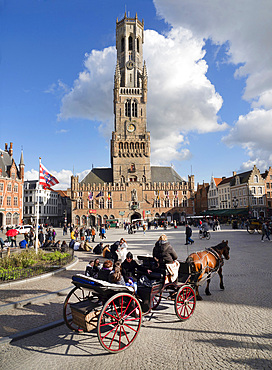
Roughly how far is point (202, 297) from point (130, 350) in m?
3.65

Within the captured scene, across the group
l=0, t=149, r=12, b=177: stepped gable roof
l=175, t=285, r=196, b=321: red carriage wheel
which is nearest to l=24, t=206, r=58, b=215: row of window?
l=0, t=149, r=12, b=177: stepped gable roof

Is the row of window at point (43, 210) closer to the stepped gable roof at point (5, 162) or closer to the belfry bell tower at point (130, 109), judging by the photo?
the stepped gable roof at point (5, 162)

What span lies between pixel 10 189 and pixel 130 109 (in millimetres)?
34997

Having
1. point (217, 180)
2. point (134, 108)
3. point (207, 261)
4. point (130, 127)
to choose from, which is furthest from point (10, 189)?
point (217, 180)

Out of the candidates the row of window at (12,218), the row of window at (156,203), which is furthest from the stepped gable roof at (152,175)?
the row of window at (12,218)

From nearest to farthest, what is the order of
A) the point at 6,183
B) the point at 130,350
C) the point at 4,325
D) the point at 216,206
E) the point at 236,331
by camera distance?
the point at 130,350
the point at 236,331
the point at 4,325
the point at 6,183
the point at 216,206

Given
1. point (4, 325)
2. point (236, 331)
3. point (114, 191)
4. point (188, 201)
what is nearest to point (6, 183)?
point (114, 191)

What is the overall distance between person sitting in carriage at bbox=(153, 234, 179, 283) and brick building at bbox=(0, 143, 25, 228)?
4752 cm

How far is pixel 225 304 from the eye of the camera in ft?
22.2

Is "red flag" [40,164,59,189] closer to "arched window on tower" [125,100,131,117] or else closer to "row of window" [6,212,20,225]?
"row of window" [6,212,20,225]

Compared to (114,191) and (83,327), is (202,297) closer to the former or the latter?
(83,327)

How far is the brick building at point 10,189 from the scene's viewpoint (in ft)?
155

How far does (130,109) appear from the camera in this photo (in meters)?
64.3

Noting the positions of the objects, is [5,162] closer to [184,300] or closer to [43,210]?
[43,210]
